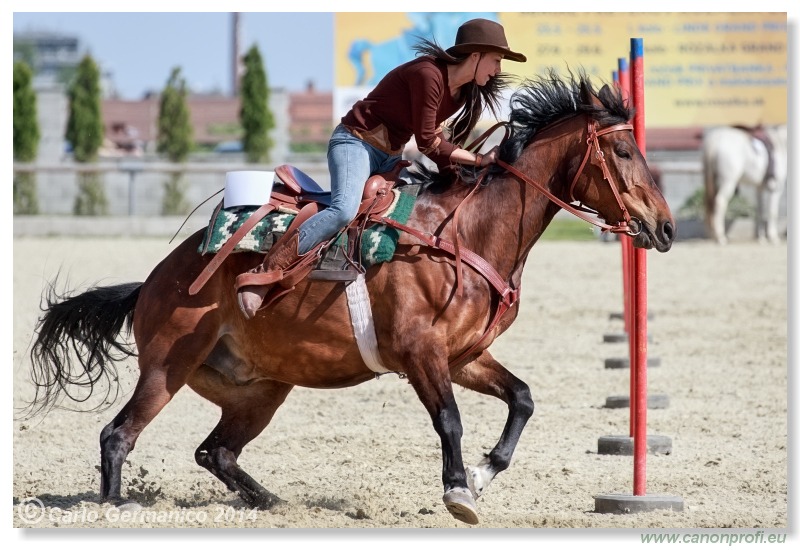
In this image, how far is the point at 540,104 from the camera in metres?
5.61

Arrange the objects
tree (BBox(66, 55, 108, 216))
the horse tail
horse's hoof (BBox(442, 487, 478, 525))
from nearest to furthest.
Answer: horse's hoof (BBox(442, 487, 478, 525)), the horse tail, tree (BBox(66, 55, 108, 216))

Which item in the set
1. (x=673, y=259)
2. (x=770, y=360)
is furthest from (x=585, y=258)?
(x=770, y=360)

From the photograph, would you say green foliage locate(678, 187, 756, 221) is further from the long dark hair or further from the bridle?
the bridle

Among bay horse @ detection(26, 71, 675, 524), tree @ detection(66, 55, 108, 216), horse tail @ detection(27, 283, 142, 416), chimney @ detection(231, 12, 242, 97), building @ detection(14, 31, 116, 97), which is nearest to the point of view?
bay horse @ detection(26, 71, 675, 524)

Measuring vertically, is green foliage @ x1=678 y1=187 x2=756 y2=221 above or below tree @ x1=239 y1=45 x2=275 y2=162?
below

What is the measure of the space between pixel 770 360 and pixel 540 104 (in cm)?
560

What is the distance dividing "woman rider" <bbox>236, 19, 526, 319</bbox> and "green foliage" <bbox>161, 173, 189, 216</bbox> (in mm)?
18093

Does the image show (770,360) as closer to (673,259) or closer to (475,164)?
(475,164)

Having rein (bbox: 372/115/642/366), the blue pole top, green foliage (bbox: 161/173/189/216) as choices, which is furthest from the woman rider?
green foliage (bbox: 161/173/189/216)

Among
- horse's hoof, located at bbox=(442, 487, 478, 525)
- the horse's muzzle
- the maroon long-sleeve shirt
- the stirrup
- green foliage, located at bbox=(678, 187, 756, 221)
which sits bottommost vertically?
horse's hoof, located at bbox=(442, 487, 478, 525)

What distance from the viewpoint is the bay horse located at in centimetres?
525

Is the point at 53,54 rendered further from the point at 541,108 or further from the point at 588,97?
the point at 588,97

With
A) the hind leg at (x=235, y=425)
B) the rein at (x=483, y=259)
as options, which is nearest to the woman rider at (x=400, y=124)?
the rein at (x=483, y=259)

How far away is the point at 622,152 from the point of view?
5.32 metres
